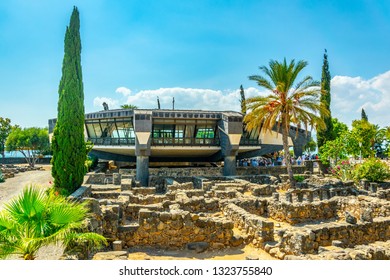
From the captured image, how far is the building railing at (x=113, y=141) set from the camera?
32.5 meters

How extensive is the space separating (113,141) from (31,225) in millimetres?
29443

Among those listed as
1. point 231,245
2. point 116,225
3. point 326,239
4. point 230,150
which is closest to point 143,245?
point 116,225

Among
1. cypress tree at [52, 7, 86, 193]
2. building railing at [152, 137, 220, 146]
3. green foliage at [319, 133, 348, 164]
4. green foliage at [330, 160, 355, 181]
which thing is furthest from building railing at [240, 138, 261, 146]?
cypress tree at [52, 7, 86, 193]

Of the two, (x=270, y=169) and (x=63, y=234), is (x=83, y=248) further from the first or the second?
(x=270, y=169)

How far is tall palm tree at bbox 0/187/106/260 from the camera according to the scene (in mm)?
4984

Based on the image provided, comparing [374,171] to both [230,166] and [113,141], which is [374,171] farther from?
[113,141]

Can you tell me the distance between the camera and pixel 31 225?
201 inches

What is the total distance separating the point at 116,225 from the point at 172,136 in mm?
23886

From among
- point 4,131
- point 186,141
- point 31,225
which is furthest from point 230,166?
point 4,131

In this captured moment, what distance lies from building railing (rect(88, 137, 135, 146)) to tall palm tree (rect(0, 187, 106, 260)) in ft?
89.4

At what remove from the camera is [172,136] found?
33.8m

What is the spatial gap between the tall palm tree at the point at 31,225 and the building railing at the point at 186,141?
88.8ft

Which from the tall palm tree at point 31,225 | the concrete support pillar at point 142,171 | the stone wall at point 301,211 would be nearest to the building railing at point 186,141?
the concrete support pillar at point 142,171

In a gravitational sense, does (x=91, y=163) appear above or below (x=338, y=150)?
below
